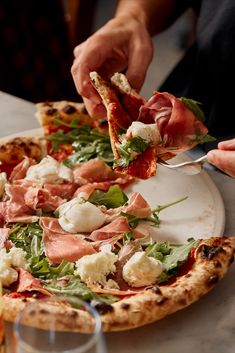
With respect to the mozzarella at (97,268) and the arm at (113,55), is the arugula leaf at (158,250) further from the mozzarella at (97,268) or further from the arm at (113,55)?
the arm at (113,55)

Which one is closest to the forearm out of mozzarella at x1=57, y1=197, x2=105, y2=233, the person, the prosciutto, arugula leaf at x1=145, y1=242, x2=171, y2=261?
the person

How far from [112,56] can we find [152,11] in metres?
0.41

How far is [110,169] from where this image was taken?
2152 mm

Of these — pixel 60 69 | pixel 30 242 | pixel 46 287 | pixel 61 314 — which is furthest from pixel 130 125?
pixel 60 69

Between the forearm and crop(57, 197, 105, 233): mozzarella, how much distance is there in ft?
2.83

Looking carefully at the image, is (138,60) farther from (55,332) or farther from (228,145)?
(55,332)

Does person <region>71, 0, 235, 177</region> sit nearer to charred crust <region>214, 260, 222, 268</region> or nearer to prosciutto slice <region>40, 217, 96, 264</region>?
prosciutto slice <region>40, 217, 96, 264</region>

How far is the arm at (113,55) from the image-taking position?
219 centimetres

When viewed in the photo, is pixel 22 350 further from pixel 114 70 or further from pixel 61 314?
pixel 114 70

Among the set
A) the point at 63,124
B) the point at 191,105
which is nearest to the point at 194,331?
the point at 191,105

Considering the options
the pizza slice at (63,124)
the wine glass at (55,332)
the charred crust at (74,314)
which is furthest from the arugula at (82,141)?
the wine glass at (55,332)

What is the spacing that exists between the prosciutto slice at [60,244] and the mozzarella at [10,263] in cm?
7

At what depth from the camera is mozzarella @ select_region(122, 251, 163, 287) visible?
64.1 inches

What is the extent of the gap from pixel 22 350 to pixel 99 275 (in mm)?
533
